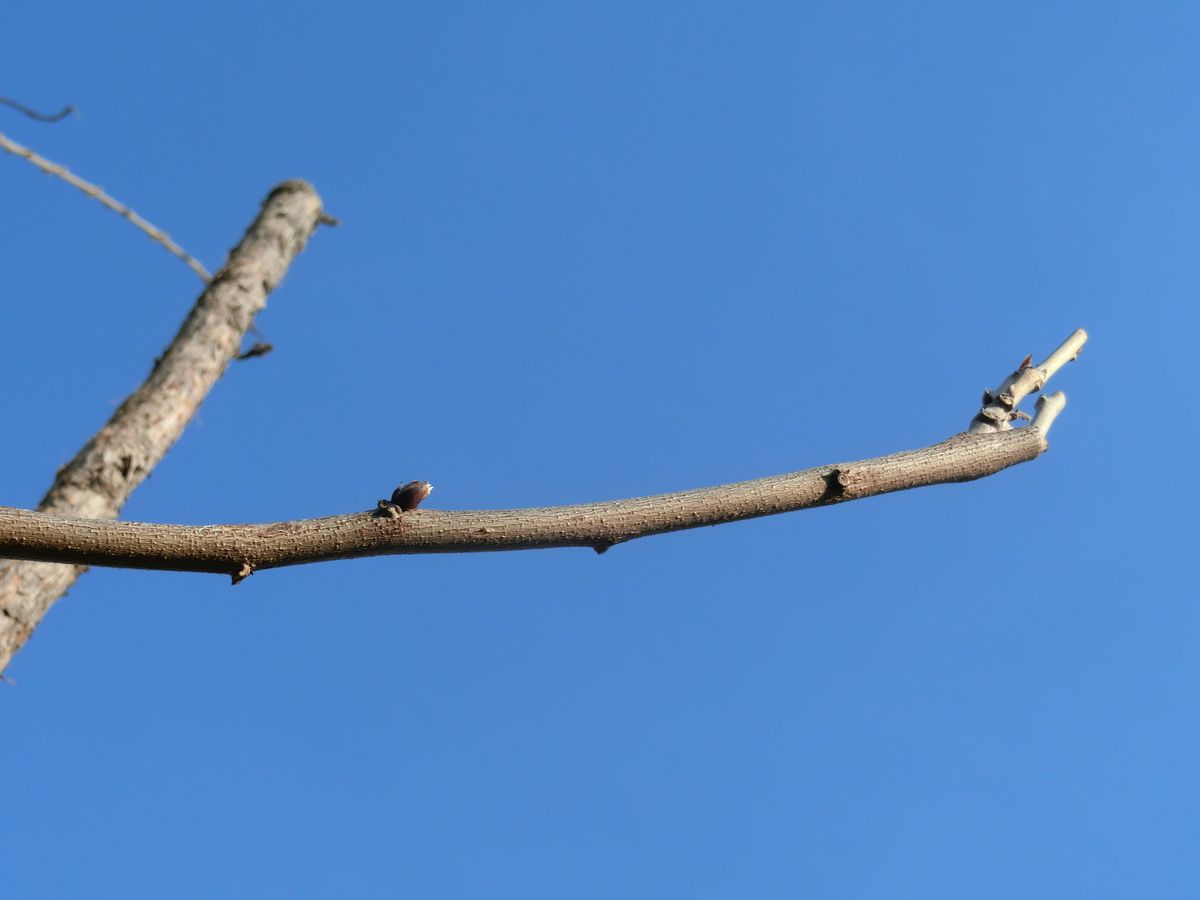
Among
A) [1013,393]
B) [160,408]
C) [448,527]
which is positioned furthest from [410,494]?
[160,408]

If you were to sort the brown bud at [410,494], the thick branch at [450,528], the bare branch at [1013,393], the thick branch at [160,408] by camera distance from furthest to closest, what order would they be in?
1. the thick branch at [160,408]
2. the bare branch at [1013,393]
3. the brown bud at [410,494]
4. the thick branch at [450,528]

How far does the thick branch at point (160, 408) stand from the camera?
388 centimetres

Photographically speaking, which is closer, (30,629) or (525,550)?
(525,550)

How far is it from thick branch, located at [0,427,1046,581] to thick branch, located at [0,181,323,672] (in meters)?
1.87

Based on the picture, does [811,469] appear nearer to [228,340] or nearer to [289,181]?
[228,340]

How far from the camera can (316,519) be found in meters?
2.10

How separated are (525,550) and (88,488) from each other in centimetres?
304

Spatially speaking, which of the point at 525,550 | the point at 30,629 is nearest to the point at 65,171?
the point at 30,629

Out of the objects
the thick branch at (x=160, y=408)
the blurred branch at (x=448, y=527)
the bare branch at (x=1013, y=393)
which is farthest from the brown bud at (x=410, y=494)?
the thick branch at (x=160, y=408)

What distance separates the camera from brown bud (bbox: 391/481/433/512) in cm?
206

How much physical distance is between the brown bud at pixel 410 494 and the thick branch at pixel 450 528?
18 millimetres

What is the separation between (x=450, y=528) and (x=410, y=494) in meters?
0.11

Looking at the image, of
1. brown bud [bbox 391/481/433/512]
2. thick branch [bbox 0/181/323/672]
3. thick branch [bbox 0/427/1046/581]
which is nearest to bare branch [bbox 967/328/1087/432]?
thick branch [bbox 0/427/1046/581]

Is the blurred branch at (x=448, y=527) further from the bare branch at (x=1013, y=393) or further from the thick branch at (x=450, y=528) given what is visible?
the bare branch at (x=1013, y=393)
